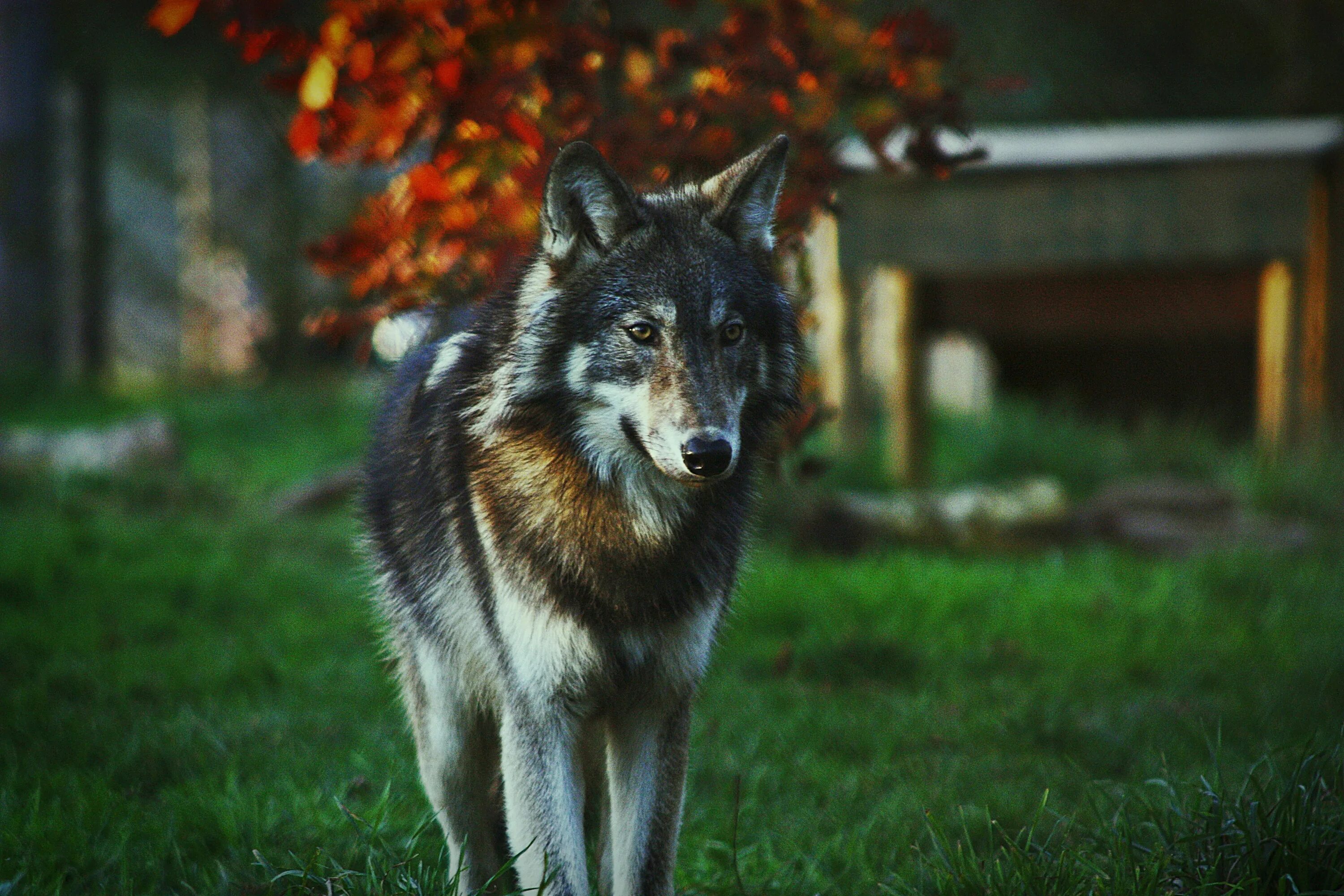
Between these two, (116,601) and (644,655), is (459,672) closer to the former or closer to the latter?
(644,655)

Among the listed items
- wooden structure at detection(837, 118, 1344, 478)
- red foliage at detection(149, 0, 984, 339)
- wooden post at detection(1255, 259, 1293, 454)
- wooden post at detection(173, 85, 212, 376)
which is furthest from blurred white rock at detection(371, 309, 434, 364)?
wooden post at detection(173, 85, 212, 376)

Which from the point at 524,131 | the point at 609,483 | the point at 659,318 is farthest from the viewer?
the point at 524,131

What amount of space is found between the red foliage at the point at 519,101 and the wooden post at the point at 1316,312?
15.1 feet

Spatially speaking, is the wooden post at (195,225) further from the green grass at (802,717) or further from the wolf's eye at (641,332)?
the wolf's eye at (641,332)

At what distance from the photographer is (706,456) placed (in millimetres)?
2213

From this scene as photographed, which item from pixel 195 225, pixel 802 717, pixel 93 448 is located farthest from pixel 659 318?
pixel 195 225

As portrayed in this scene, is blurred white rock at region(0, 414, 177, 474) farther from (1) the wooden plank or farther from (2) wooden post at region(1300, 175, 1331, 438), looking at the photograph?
(2) wooden post at region(1300, 175, 1331, 438)

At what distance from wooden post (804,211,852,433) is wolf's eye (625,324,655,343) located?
5184 millimetres

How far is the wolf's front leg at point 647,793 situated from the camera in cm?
255

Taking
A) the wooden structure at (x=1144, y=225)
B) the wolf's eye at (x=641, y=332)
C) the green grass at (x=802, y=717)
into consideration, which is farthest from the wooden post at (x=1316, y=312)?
the wolf's eye at (x=641, y=332)

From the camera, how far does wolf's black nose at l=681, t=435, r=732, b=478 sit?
2215 mm

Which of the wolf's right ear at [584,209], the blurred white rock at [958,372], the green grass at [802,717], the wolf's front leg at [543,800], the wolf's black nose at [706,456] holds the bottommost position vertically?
the green grass at [802,717]

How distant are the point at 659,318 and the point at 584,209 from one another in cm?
31

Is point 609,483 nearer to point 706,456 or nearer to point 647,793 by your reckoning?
point 706,456
